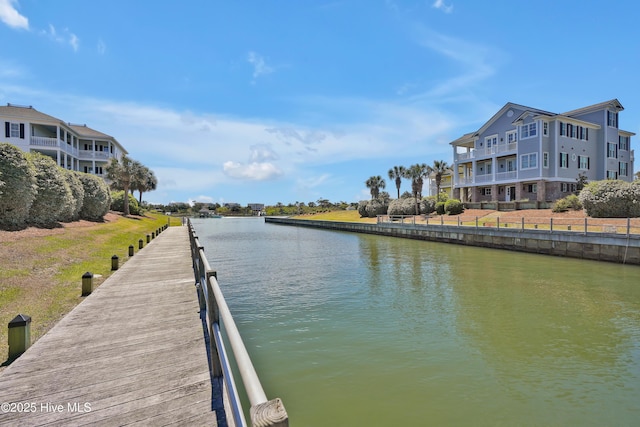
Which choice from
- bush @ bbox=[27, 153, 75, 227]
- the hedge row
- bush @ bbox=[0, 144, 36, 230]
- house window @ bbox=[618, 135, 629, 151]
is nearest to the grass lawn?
bush @ bbox=[0, 144, 36, 230]

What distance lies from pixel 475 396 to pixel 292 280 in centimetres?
1086

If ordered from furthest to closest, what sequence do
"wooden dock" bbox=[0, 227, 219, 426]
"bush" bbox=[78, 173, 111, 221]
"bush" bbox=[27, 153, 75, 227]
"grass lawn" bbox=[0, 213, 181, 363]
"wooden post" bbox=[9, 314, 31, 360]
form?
"bush" bbox=[78, 173, 111, 221] → "bush" bbox=[27, 153, 75, 227] → "grass lawn" bbox=[0, 213, 181, 363] → "wooden post" bbox=[9, 314, 31, 360] → "wooden dock" bbox=[0, 227, 219, 426]

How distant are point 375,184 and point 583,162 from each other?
4459 cm

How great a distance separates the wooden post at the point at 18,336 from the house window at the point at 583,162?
52.3 meters

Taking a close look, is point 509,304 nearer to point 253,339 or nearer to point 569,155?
point 253,339

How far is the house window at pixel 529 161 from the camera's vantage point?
3982 centimetres

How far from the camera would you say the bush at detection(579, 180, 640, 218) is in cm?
2559

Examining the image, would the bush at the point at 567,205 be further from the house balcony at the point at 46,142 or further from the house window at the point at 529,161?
the house balcony at the point at 46,142

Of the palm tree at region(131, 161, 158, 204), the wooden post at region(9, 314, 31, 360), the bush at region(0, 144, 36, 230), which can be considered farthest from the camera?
the palm tree at region(131, 161, 158, 204)

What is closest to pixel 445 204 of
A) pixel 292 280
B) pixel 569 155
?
pixel 569 155

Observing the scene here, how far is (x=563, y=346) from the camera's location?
8047 millimetres

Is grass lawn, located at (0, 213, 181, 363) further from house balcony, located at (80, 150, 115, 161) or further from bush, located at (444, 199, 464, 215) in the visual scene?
bush, located at (444, 199, 464, 215)

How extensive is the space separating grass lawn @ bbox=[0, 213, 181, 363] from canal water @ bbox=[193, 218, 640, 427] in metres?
4.53

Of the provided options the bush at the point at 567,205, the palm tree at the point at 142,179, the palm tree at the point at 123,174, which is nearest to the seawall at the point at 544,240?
the bush at the point at 567,205
